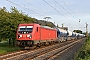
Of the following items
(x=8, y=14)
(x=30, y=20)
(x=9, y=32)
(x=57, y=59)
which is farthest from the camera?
(x=30, y=20)

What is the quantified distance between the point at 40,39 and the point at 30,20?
7.49 m

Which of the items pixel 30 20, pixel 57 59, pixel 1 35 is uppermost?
pixel 30 20

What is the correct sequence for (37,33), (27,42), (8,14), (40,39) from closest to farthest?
(27,42) → (37,33) → (40,39) → (8,14)

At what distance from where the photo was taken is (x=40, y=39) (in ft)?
95.3

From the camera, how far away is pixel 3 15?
107 feet

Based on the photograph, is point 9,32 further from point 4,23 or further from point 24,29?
point 24,29

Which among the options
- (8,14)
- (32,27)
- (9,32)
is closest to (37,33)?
(32,27)

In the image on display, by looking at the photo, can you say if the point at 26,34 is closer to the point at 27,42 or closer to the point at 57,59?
the point at 27,42

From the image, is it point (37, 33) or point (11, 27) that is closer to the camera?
point (37, 33)

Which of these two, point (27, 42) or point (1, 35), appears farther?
point (1, 35)

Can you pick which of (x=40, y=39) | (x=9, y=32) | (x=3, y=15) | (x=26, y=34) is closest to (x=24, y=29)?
(x=26, y=34)

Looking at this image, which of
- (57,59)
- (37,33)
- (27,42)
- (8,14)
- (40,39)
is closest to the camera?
(57,59)

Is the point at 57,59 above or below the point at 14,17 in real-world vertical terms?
below

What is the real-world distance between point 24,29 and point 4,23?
6.68 meters
